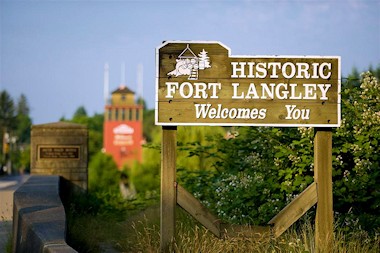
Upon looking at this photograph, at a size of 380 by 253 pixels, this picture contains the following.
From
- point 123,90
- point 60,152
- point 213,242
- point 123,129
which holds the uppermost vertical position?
point 123,90

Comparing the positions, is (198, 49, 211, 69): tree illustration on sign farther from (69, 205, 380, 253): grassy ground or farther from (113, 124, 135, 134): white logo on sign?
(113, 124, 135, 134): white logo on sign

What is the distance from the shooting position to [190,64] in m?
8.50

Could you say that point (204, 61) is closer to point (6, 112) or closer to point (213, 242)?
point (213, 242)

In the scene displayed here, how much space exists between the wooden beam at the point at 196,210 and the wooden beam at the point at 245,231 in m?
0.10

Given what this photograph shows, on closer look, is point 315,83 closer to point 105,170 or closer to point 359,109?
point 359,109

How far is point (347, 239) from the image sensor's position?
29.7ft

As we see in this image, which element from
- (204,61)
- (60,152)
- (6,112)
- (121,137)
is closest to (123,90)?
(121,137)

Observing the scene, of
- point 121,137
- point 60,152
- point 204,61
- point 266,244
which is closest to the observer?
point 266,244

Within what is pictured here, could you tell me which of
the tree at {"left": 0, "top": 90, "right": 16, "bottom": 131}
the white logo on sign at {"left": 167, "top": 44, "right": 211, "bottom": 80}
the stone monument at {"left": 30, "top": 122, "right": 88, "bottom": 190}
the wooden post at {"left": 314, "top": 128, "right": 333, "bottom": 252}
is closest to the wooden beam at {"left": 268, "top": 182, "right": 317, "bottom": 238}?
the wooden post at {"left": 314, "top": 128, "right": 333, "bottom": 252}

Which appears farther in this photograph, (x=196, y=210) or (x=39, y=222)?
(x=196, y=210)

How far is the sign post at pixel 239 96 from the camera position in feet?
27.8

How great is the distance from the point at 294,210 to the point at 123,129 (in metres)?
109

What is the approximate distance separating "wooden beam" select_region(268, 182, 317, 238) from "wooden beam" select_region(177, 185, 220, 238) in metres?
0.67

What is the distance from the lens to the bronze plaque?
628 inches
